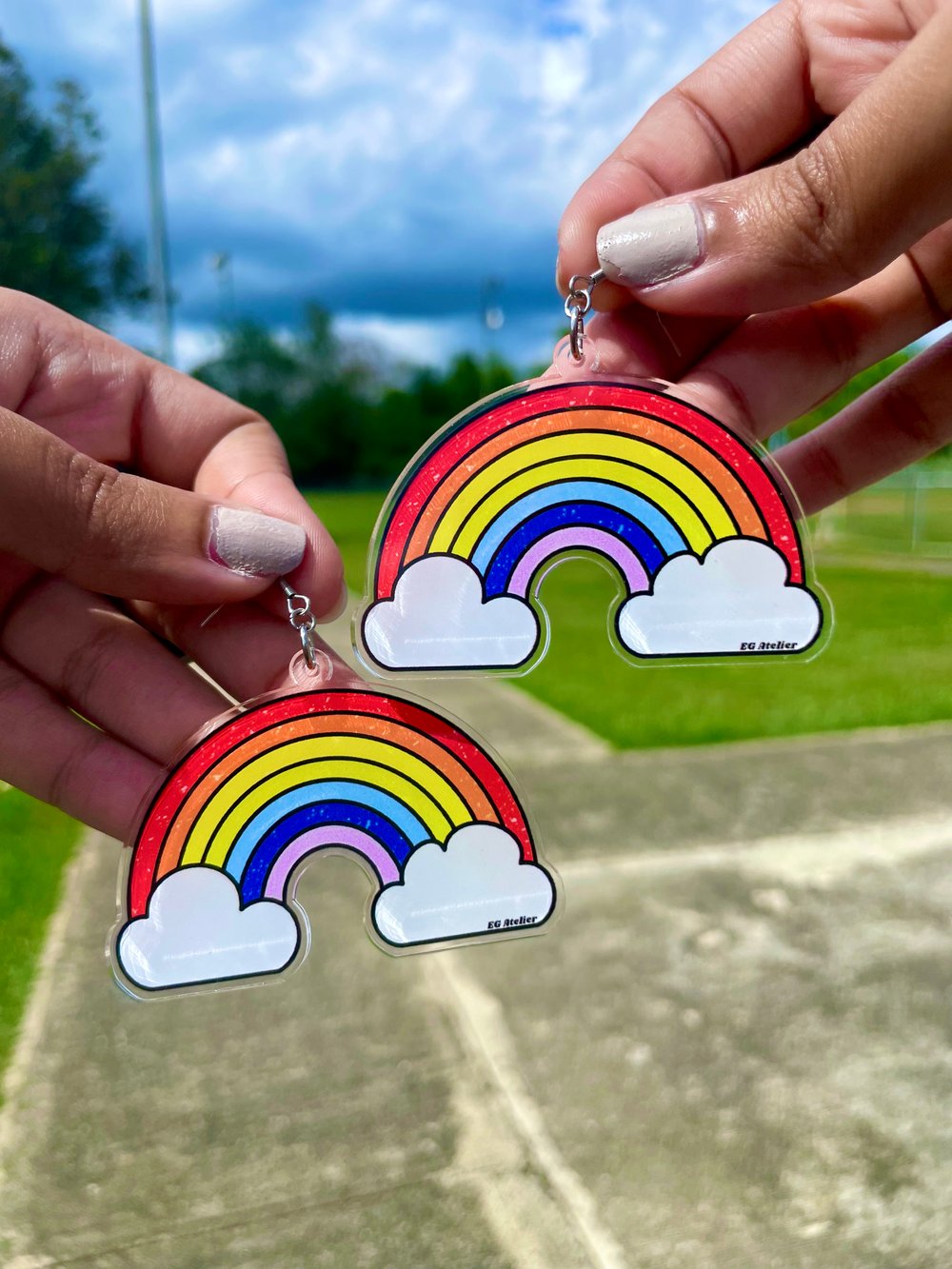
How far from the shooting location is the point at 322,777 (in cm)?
108

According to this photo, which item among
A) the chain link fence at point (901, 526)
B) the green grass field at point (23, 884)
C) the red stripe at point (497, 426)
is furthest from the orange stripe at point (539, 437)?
the chain link fence at point (901, 526)

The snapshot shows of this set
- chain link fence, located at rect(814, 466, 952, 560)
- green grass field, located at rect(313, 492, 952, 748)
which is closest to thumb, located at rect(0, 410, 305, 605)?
green grass field, located at rect(313, 492, 952, 748)

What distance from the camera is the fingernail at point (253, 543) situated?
108 cm

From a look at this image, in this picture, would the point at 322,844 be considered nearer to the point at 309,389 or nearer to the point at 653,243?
the point at 653,243

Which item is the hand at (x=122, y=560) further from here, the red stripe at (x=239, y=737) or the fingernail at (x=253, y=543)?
the red stripe at (x=239, y=737)

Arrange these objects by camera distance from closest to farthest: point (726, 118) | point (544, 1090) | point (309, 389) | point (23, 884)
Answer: point (726, 118) → point (544, 1090) → point (23, 884) → point (309, 389)

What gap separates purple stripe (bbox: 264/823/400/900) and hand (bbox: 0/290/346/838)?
0.19 m

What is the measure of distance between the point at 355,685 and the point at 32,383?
0.61m

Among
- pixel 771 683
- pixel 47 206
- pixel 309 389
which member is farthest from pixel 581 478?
pixel 309 389

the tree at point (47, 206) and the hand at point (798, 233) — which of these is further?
the tree at point (47, 206)

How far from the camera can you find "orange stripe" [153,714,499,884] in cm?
107

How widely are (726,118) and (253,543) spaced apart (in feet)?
2.60

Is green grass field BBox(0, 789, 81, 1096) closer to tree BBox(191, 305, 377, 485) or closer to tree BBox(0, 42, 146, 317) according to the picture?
tree BBox(0, 42, 146, 317)

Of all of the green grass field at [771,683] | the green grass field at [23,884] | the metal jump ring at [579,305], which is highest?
the metal jump ring at [579,305]
